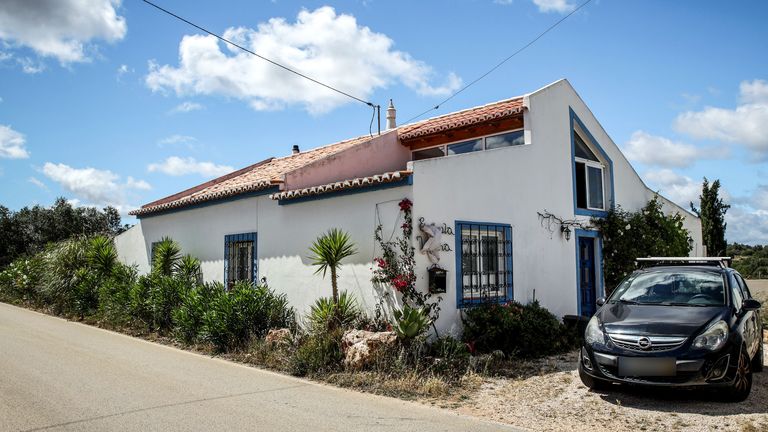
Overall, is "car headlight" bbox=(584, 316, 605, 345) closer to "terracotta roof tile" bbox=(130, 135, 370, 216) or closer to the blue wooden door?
the blue wooden door

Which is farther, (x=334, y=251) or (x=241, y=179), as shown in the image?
(x=241, y=179)

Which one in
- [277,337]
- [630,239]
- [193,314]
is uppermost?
[630,239]

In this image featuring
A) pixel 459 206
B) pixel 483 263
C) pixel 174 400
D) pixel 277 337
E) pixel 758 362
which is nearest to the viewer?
pixel 174 400

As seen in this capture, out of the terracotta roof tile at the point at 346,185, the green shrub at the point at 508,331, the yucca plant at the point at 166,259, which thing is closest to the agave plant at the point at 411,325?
the green shrub at the point at 508,331

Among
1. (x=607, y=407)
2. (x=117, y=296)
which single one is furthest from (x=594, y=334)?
(x=117, y=296)

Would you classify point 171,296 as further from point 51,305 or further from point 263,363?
point 51,305

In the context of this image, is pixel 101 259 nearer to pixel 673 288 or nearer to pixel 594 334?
pixel 594 334

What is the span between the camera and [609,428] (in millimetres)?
5625

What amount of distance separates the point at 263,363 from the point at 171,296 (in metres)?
4.59

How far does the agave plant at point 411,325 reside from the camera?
8.04 meters

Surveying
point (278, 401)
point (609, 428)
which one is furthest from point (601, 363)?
point (278, 401)

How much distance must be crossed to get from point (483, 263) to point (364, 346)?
321 cm

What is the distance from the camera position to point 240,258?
1333 cm

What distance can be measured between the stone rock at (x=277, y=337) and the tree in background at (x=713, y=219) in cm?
2218
